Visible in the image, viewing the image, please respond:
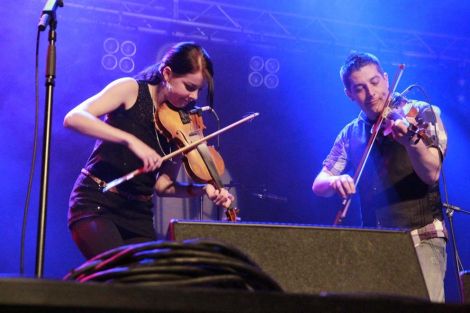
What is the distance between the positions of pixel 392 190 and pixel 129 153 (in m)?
1.32

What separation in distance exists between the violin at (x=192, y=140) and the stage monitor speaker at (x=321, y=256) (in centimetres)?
130

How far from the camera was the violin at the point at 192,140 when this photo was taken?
→ 8.96 feet

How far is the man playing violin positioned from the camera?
9.26ft

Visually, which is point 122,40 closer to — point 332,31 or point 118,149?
point 332,31

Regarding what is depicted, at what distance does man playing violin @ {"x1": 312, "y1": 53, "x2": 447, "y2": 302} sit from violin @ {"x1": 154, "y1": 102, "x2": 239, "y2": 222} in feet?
1.97

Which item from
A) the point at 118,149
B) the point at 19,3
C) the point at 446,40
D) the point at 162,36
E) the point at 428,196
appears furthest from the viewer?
the point at 446,40

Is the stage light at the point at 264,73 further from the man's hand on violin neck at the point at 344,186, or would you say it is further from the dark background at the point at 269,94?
the man's hand on violin neck at the point at 344,186

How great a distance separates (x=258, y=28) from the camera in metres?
5.70

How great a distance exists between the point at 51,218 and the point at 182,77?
116 inches

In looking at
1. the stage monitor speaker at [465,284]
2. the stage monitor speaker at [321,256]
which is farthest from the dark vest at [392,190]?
the stage monitor speaker at [321,256]

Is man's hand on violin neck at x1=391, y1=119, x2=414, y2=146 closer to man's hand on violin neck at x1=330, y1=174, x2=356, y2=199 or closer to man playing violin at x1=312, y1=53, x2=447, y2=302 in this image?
man playing violin at x1=312, y1=53, x2=447, y2=302

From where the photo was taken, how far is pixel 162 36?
18.1ft

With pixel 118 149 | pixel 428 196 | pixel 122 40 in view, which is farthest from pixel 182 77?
pixel 122 40

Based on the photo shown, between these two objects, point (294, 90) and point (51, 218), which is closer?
point (51, 218)
